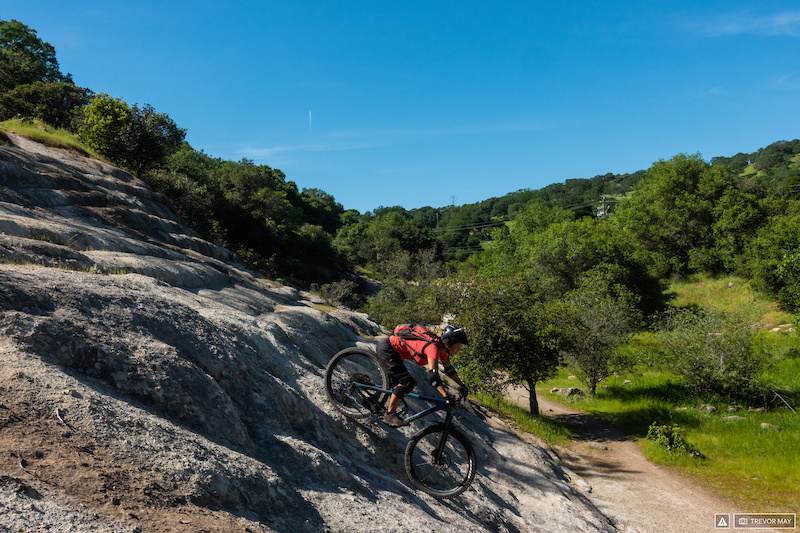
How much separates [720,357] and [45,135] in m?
35.1

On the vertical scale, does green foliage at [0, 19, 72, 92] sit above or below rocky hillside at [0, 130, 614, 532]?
above

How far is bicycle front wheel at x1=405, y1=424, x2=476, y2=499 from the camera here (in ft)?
20.8

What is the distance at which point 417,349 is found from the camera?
6359 mm

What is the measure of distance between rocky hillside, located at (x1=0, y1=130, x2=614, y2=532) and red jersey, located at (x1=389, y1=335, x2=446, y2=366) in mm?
1576

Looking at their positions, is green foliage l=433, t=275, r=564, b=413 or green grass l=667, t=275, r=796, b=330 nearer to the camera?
green foliage l=433, t=275, r=564, b=413

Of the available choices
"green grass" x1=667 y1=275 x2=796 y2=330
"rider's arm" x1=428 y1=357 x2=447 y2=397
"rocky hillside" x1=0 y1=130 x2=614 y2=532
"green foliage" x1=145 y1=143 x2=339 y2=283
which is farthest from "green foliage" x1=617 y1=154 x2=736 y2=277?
"rider's arm" x1=428 y1=357 x2=447 y2=397

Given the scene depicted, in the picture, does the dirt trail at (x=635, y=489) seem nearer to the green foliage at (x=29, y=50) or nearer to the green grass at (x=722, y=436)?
the green grass at (x=722, y=436)

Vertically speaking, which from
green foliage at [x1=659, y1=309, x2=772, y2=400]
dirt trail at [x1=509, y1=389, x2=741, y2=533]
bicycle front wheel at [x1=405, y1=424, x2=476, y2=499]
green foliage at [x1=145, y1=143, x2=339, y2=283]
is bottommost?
dirt trail at [x1=509, y1=389, x2=741, y2=533]

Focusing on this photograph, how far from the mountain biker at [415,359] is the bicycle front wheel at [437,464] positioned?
50 centimetres

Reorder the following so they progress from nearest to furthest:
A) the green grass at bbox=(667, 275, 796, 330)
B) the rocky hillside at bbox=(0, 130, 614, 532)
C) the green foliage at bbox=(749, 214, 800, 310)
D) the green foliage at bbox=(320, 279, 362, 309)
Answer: the rocky hillside at bbox=(0, 130, 614, 532) → the green foliage at bbox=(320, 279, 362, 309) → the green foliage at bbox=(749, 214, 800, 310) → the green grass at bbox=(667, 275, 796, 330)

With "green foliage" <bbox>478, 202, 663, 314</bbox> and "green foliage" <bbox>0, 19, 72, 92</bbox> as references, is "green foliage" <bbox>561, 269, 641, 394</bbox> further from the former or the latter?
"green foliage" <bbox>0, 19, 72, 92</bbox>

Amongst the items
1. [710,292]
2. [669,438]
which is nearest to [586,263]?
[710,292]

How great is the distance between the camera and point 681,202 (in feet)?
172

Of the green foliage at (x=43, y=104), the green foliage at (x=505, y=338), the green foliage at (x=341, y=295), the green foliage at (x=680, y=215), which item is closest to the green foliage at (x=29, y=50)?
the green foliage at (x=43, y=104)
